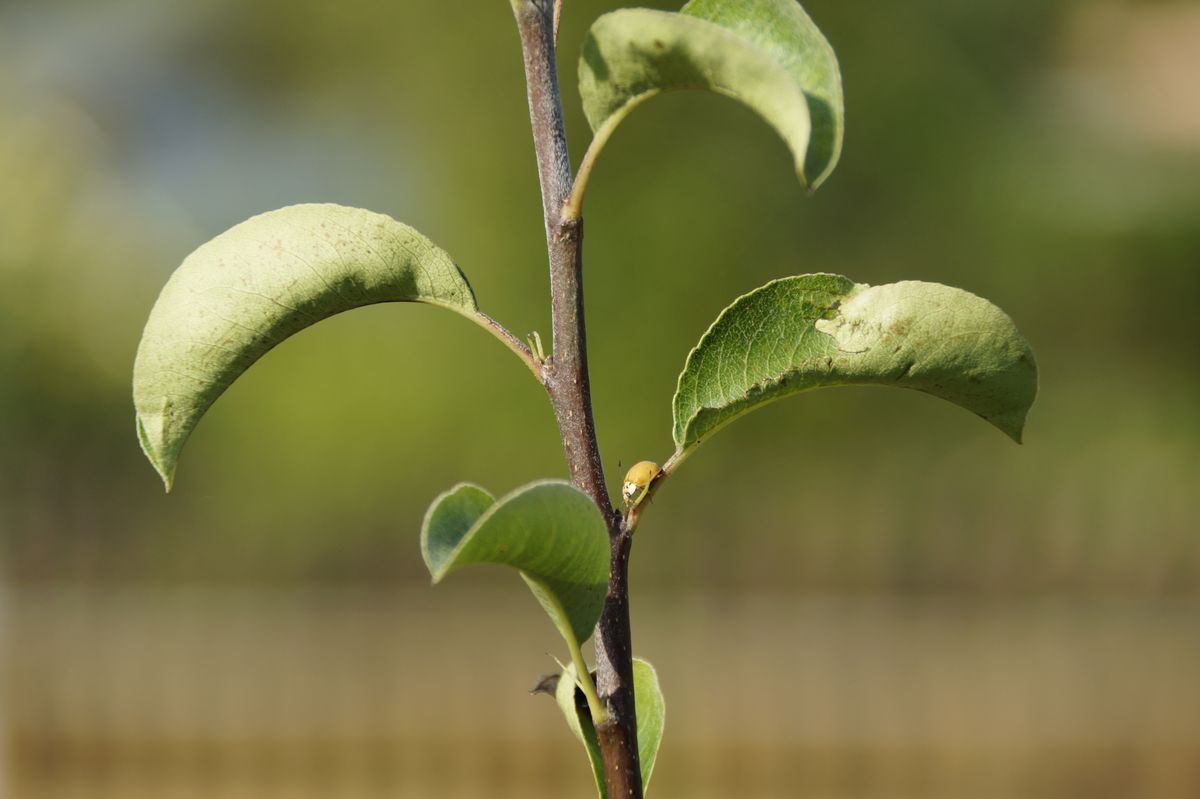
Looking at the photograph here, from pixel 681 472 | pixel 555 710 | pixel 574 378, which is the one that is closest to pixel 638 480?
pixel 574 378

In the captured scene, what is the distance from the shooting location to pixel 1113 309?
22.9ft

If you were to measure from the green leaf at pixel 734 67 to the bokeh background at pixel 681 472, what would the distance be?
312 cm

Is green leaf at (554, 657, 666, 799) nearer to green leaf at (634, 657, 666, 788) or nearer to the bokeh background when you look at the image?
green leaf at (634, 657, 666, 788)

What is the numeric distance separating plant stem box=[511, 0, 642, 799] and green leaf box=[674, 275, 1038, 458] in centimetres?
7

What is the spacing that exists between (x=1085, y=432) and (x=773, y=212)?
2.15 m

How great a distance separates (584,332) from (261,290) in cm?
17

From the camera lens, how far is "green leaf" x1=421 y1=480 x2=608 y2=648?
0.42m

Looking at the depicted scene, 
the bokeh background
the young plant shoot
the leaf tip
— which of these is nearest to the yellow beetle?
the young plant shoot

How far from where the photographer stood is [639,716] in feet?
2.15

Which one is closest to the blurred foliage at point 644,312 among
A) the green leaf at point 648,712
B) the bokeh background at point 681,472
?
the bokeh background at point 681,472

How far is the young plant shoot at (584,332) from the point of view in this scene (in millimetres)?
469

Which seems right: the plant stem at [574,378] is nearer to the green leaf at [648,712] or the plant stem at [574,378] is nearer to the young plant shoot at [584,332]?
the young plant shoot at [584,332]

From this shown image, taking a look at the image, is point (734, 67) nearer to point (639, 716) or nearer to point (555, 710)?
point (639, 716)

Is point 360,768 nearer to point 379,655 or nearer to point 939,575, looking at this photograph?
point 379,655
